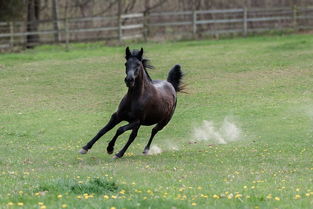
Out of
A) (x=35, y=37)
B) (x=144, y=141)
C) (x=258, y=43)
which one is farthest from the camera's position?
(x=35, y=37)

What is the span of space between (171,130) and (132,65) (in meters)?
5.57

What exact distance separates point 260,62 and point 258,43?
6115 millimetres

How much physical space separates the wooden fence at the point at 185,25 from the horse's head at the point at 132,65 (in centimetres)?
2341

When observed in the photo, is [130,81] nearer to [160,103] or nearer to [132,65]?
[132,65]

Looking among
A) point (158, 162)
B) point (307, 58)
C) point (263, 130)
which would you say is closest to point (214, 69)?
point (307, 58)

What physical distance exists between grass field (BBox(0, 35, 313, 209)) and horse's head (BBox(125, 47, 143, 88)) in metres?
1.56

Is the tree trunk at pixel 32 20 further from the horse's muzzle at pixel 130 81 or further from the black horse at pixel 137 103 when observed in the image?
the horse's muzzle at pixel 130 81

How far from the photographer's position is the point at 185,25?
4231 centimetres

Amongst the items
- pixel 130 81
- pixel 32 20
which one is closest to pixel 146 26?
pixel 32 20

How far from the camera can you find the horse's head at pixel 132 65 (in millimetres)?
12109

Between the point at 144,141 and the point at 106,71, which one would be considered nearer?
the point at 144,141

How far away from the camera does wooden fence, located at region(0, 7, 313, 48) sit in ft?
118

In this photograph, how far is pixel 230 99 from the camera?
22.0m

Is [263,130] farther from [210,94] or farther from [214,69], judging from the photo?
[214,69]
